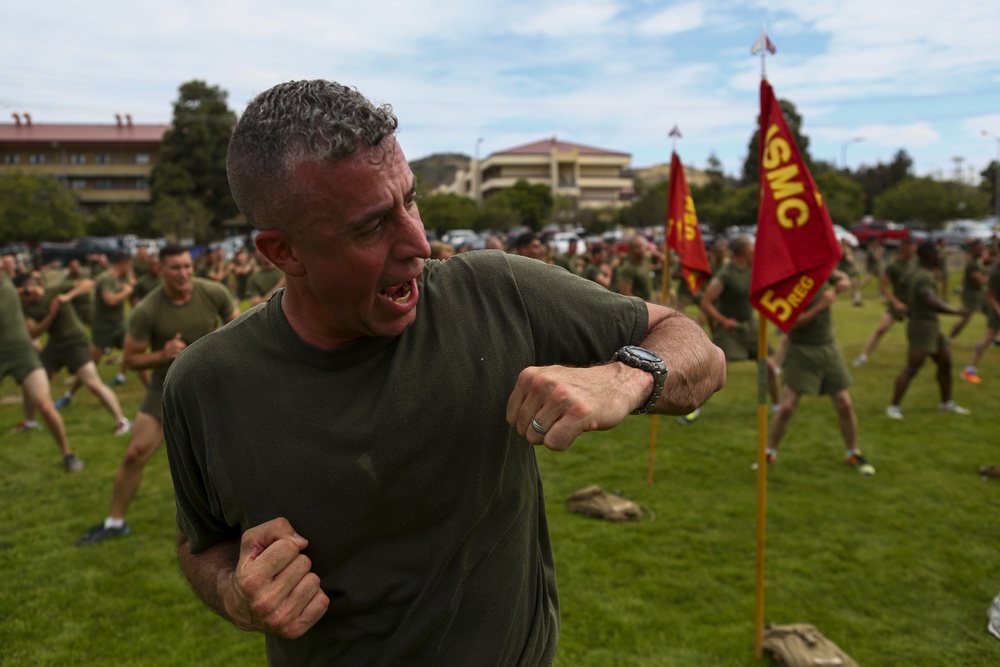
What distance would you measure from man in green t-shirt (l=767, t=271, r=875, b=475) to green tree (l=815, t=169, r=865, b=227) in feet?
153

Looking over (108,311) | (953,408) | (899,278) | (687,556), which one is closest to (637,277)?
(899,278)

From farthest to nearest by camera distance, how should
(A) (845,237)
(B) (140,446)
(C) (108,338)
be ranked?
(A) (845,237) → (C) (108,338) → (B) (140,446)

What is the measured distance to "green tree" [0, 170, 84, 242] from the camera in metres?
49.3

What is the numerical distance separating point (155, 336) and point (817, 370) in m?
5.96

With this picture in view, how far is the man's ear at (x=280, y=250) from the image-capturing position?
5.53 feet

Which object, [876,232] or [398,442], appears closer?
[398,442]

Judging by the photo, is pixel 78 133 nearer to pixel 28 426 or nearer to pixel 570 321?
pixel 28 426

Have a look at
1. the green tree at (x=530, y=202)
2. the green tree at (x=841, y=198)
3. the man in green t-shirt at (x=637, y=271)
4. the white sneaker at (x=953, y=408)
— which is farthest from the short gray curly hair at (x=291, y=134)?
the green tree at (x=530, y=202)

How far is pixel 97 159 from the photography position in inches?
3223

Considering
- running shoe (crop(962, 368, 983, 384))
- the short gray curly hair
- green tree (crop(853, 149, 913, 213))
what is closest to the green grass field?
running shoe (crop(962, 368, 983, 384))

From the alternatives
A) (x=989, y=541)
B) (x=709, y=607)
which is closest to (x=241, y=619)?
(x=709, y=607)

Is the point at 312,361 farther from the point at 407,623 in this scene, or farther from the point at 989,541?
the point at 989,541

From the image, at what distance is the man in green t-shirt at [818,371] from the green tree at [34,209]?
53.0 metres

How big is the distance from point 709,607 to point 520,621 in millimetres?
3709
